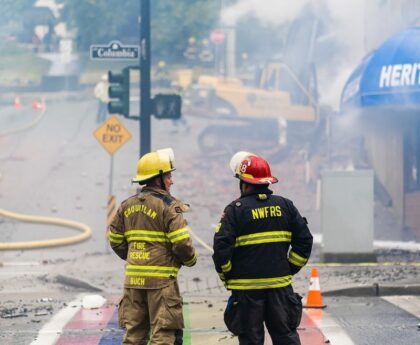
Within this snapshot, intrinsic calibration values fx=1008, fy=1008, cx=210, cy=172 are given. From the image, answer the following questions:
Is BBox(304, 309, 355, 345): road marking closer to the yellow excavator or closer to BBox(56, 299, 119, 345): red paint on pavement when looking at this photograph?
BBox(56, 299, 119, 345): red paint on pavement

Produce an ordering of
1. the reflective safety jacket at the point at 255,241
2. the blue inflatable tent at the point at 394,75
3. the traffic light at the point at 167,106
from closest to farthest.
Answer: the reflective safety jacket at the point at 255,241 < the traffic light at the point at 167,106 < the blue inflatable tent at the point at 394,75

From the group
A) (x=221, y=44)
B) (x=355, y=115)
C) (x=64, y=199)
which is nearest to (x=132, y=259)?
(x=355, y=115)

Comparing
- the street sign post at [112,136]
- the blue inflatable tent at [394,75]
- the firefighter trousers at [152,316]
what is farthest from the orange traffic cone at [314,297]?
the street sign post at [112,136]

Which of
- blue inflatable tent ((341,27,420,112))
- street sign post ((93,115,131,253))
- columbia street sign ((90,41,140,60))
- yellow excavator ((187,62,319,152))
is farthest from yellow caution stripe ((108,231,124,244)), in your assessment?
yellow excavator ((187,62,319,152))

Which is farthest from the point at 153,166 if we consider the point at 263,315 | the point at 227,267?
the point at 263,315

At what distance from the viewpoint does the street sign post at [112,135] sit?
1948cm

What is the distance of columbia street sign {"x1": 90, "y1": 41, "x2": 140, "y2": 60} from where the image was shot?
17672 mm

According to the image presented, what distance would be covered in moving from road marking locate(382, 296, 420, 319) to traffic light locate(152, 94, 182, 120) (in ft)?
21.1

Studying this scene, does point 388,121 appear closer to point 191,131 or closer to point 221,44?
point 191,131

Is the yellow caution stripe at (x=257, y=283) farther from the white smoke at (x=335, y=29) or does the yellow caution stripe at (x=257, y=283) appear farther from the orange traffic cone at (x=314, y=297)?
the white smoke at (x=335, y=29)

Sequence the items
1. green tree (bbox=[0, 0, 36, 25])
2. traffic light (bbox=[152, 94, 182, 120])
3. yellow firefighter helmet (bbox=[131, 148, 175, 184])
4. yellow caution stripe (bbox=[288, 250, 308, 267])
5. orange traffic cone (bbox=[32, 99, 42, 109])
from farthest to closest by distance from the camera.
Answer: green tree (bbox=[0, 0, 36, 25]) → orange traffic cone (bbox=[32, 99, 42, 109]) → traffic light (bbox=[152, 94, 182, 120]) → yellow firefighter helmet (bbox=[131, 148, 175, 184]) → yellow caution stripe (bbox=[288, 250, 308, 267])

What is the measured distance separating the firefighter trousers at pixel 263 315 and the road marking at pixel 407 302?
4.25m

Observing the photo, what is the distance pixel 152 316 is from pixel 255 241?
0.97 meters

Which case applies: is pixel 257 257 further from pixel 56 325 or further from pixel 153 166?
pixel 56 325
